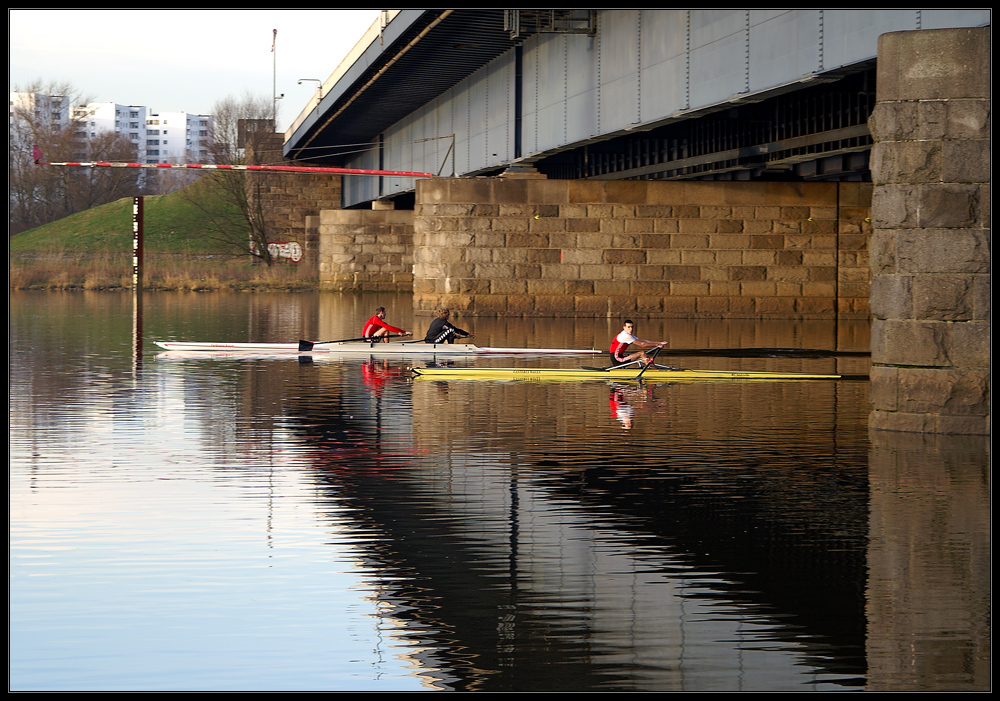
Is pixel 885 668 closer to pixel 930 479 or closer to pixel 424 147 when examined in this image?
pixel 930 479

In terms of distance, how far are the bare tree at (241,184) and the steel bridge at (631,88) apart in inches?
1244

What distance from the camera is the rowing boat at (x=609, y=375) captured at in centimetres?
2125

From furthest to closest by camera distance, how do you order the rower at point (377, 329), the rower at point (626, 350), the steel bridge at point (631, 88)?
the rower at point (377, 329), the rower at point (626, 350), the steel bridge at point (631, 88)

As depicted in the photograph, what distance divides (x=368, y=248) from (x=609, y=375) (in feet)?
159

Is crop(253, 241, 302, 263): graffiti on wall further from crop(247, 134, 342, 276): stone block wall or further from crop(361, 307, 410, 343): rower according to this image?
crop(361, 307, 410, 343): rower

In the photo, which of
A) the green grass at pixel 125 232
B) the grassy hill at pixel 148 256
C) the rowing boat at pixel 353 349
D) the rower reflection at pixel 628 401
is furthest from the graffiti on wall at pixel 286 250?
the rower reflection at pixel 628 401

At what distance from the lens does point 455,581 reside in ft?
25.9

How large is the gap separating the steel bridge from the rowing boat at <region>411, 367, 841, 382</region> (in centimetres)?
466

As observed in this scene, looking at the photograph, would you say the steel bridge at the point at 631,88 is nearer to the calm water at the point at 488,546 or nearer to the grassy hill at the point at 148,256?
the calm water at the point at 488,546

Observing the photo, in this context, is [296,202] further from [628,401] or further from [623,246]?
[628,401]

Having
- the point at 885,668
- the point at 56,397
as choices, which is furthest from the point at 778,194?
the point at 885,668

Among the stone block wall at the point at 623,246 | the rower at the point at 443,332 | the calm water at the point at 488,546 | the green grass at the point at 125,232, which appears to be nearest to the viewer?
the calm water at the point at 488,546

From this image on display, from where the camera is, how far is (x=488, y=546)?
8.89 metres

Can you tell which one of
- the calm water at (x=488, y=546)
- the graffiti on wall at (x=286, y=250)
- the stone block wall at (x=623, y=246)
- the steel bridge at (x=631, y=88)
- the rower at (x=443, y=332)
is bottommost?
the calm water at (x=488, y=546)
